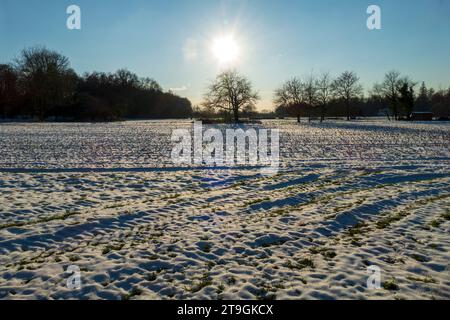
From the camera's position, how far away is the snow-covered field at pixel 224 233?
497 centimetres

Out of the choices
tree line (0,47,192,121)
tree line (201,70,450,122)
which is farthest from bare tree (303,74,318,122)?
A: tree line (0,47,192,121)

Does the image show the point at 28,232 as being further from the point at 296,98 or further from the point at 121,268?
the point at 296,98

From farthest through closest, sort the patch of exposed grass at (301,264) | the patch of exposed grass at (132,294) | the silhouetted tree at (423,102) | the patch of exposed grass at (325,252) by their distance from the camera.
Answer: the silhouetted tree at (423,102) → the patch of exposed grass at (325,252) → the patch of exposed grass at (301,264) → the patch of exposed grass at (132,294)

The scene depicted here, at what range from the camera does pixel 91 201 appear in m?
9.33

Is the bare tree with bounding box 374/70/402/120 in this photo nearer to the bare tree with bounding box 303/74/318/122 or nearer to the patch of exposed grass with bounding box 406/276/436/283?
the bare tree with bounding box 303/74/318/122

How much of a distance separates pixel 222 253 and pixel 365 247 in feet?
9.20

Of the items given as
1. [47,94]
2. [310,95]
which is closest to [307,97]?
[310,95]

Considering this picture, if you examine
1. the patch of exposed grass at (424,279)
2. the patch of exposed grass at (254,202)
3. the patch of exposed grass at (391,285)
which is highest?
the patch of exposed grass at (254,202)

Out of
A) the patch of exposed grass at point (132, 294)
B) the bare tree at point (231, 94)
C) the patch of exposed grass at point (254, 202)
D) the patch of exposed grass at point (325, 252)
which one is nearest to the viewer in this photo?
the patch of exposed grass at point (132, 294)

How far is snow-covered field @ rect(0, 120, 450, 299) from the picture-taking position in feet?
16.3

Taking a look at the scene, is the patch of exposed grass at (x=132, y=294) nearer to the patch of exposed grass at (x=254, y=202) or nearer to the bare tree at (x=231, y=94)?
the patch of exposed grass at (x=254, y=202)

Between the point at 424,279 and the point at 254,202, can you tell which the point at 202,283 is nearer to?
the point at 424,279

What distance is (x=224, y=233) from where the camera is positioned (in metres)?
7.05

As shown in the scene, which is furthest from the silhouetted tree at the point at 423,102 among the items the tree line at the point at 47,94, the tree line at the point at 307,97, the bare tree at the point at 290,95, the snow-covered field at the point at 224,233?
the snow-covered field at the point at 224,233
